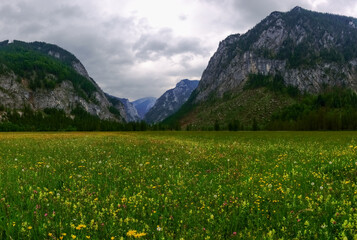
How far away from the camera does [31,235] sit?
14.0 feet

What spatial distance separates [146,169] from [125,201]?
3.75 m

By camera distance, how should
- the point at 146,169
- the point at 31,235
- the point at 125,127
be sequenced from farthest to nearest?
the point at 125,127, the point at 146,169, the point at 31,235

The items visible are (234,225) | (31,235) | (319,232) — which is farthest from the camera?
(234,225)

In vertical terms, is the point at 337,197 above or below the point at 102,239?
above

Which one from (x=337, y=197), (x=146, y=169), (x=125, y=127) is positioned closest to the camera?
(x=337, y=197)

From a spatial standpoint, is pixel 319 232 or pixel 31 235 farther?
pixel 31 235

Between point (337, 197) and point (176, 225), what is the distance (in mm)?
4466

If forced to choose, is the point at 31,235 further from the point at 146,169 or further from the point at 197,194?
the point at 146,169

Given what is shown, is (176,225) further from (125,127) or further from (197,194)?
(125,127)

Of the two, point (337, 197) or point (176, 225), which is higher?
point (337, 197)

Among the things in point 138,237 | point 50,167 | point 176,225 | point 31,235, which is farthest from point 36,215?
point 50,167

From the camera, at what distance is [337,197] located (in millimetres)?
5715

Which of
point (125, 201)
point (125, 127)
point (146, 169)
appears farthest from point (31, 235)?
point (125, 127)

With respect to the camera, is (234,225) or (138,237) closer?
(138,237)
